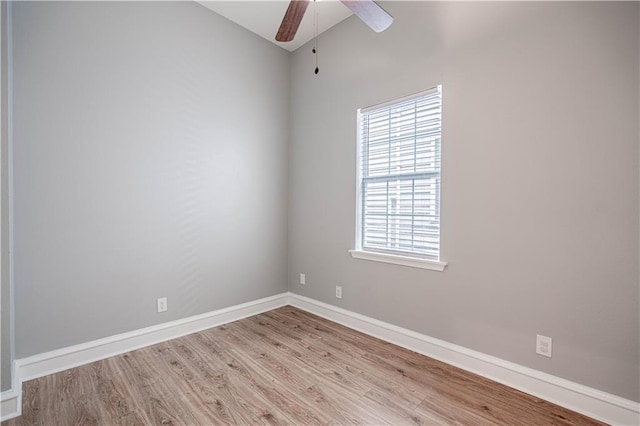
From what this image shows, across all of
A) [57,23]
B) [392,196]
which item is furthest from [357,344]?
[57,23]

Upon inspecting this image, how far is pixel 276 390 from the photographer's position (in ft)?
6.33

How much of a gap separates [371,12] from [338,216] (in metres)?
1.80

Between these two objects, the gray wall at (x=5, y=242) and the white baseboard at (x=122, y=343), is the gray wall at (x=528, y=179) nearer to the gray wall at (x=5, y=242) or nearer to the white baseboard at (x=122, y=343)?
the white baseboard at (x=122, y=343)

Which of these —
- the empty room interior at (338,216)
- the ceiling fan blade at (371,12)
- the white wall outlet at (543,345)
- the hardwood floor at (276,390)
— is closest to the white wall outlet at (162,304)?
the empty room interior at (338,216)

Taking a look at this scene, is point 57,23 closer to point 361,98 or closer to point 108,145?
point 108,145

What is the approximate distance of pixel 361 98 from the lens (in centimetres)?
283

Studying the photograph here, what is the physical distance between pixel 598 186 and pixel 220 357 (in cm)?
282

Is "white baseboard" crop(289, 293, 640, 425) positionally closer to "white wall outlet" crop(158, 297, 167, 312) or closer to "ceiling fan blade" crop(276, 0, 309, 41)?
"white wall outlet" crop(158, 297, 167, 312)

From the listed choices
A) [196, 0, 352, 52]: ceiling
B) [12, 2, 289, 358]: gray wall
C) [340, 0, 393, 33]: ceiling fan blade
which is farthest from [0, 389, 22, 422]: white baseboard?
[196, 0, 352, 52]: ceiling

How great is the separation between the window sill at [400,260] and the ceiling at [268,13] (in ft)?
7.76

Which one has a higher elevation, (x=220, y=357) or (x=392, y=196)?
(x=392, y=196)

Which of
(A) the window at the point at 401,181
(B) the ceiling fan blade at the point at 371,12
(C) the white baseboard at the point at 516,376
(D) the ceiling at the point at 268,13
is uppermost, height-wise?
(D) the ceiling at the point at 268,13

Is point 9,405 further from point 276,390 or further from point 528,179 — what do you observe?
point 528,179

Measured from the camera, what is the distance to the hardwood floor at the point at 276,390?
1.68m
